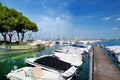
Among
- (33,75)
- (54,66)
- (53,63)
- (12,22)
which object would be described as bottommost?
(33,75)

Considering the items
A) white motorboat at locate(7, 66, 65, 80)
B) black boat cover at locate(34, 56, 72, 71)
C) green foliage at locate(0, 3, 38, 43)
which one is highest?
green foliage at locate(0, 3, 38, 43)

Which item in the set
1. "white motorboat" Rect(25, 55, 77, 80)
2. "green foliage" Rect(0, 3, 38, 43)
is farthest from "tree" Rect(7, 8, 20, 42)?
"white motorboat" Rect(25, 55, 77, 80)

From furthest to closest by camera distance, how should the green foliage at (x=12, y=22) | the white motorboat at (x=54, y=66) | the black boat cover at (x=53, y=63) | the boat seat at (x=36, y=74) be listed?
the green foliage at (x=12, y=22), the black boat cover at (x=53, y=63), the white motorboat at (x=54, y=66), the boat seat at (x=36, y=74)

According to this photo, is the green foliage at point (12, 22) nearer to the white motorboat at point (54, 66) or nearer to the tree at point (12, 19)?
the tree at point (12, 19)

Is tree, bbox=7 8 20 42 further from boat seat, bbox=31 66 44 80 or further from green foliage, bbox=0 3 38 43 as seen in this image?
boat seat, bbox=31 66 44 80

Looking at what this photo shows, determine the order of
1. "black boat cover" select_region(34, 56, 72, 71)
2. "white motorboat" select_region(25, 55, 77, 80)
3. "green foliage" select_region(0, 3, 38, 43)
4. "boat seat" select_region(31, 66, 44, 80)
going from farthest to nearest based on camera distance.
→ 1. "green foliage" select_region(0, 3, 38, 43)
2. "black boat cover" select_region(34, 56, 72, 71)
3. "white motorboat" select_region(25, 55, 77, 80)
4. "boat seat" select_region(31, 66, 44, 80)

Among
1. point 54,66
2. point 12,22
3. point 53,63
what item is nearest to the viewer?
point 54,66

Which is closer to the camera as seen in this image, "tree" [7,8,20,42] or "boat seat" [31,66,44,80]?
"boat seat" [31,66,44,80]

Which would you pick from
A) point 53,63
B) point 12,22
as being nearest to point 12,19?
point 12,22

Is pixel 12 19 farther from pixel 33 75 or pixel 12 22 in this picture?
pixel 33 75

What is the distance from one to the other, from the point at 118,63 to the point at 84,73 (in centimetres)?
1184

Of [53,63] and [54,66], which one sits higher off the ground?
[53,63]

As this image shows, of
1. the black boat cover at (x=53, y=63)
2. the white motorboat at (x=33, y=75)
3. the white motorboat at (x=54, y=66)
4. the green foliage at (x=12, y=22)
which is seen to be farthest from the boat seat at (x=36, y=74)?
the green foliage at (x=12, y=22)

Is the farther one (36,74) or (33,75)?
(36,74)
